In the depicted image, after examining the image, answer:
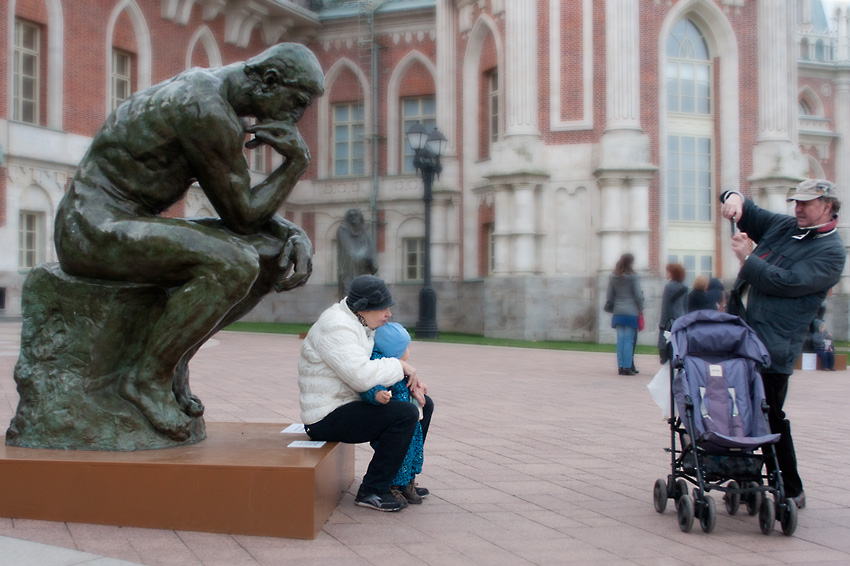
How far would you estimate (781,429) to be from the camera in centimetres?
479

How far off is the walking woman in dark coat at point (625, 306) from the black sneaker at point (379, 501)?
30.2ft

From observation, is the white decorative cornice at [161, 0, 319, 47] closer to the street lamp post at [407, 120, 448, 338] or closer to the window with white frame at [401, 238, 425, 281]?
the window with white frame at [401, 238, 425, 281]

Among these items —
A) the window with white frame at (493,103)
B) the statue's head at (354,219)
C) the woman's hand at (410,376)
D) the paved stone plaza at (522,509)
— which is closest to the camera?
the paved stone plaza at (522,509)

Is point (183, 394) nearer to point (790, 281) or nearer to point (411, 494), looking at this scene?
point (411, 494)

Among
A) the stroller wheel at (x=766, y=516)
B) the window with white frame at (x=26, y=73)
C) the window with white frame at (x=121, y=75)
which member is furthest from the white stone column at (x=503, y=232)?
the stroller wheel at (x=766, y=516)

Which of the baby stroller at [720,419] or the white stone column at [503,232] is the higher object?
the white stone column at [503,232]

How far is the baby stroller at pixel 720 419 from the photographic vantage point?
14.2ft

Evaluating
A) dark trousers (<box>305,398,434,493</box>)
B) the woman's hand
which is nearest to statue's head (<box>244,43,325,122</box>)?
the woman's hand

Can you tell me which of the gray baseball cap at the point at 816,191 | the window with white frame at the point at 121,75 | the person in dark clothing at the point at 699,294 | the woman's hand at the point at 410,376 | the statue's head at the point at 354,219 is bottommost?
the woman's hand at the point at 410,376

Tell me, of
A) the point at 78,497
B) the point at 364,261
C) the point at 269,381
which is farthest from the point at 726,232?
the point at 78,497

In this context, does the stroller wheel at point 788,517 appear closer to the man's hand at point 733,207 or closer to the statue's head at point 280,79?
the man's hand at point 733,207

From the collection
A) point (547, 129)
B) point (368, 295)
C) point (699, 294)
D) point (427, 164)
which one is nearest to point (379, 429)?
point (368, 295)

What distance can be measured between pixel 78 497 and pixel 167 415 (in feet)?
1.91

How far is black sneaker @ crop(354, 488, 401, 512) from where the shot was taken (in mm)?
4625
